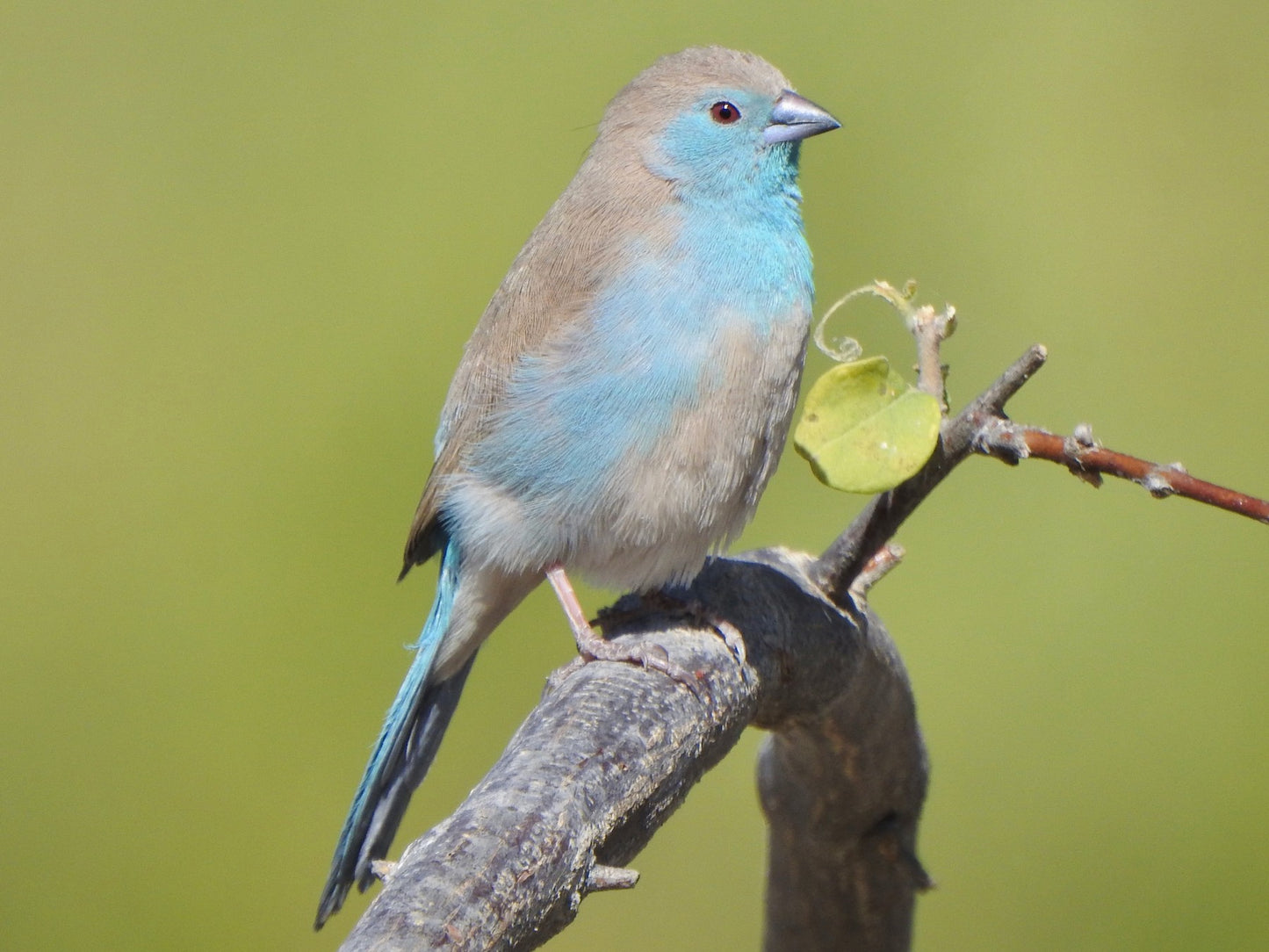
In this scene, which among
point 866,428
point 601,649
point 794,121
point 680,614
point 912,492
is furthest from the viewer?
point 794,121

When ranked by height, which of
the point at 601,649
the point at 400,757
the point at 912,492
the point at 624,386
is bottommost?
the point at 400,757

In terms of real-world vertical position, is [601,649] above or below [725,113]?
below

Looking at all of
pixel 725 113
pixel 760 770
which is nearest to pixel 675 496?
pixel 760 770

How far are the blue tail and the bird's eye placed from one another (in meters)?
0.96

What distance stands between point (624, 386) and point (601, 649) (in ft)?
1.48

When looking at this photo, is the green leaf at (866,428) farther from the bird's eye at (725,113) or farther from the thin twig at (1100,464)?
the bird's eye at (725,113)

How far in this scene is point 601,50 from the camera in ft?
15.1

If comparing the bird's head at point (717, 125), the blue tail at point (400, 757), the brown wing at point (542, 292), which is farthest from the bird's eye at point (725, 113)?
the blue tail at point (400, 757)

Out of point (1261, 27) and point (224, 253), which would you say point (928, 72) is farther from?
point (224, 253)

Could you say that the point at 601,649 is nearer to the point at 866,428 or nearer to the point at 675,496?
the point at 675,496

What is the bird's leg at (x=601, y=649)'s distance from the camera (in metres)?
2.14

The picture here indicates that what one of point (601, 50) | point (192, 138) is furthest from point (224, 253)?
point (601, 50)

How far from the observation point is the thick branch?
1484mm

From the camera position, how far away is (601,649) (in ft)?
8.05
